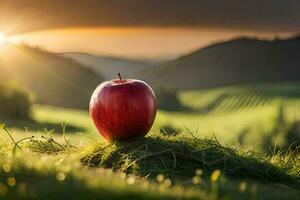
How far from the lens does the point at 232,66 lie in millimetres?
113062

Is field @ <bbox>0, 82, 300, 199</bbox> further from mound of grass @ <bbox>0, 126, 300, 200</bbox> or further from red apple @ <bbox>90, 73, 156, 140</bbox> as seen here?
red apple @ <bbox>90, 73, 156, 140</bbox>

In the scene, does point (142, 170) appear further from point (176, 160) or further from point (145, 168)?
point (176, 160)

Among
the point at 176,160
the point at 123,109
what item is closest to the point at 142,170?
the point at 176,160

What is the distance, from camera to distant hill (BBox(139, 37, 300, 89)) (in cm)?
8806

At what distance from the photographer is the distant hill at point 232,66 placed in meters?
88.1

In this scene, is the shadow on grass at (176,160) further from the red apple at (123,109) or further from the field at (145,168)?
the red apple at (123,109)

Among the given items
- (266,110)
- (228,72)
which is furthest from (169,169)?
(228,72)

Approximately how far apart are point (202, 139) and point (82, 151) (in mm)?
1487

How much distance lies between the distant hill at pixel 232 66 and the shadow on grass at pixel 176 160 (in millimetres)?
66167

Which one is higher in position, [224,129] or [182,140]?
[182,140]

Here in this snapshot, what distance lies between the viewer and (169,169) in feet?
24.2

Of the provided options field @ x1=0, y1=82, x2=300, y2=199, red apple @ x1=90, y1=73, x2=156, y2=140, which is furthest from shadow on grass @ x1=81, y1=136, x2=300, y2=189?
red apple @ x1=90, y1=73, x2=156, y2=140

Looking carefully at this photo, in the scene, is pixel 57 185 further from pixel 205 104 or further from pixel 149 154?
pixel 205 104

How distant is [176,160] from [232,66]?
106398mm
